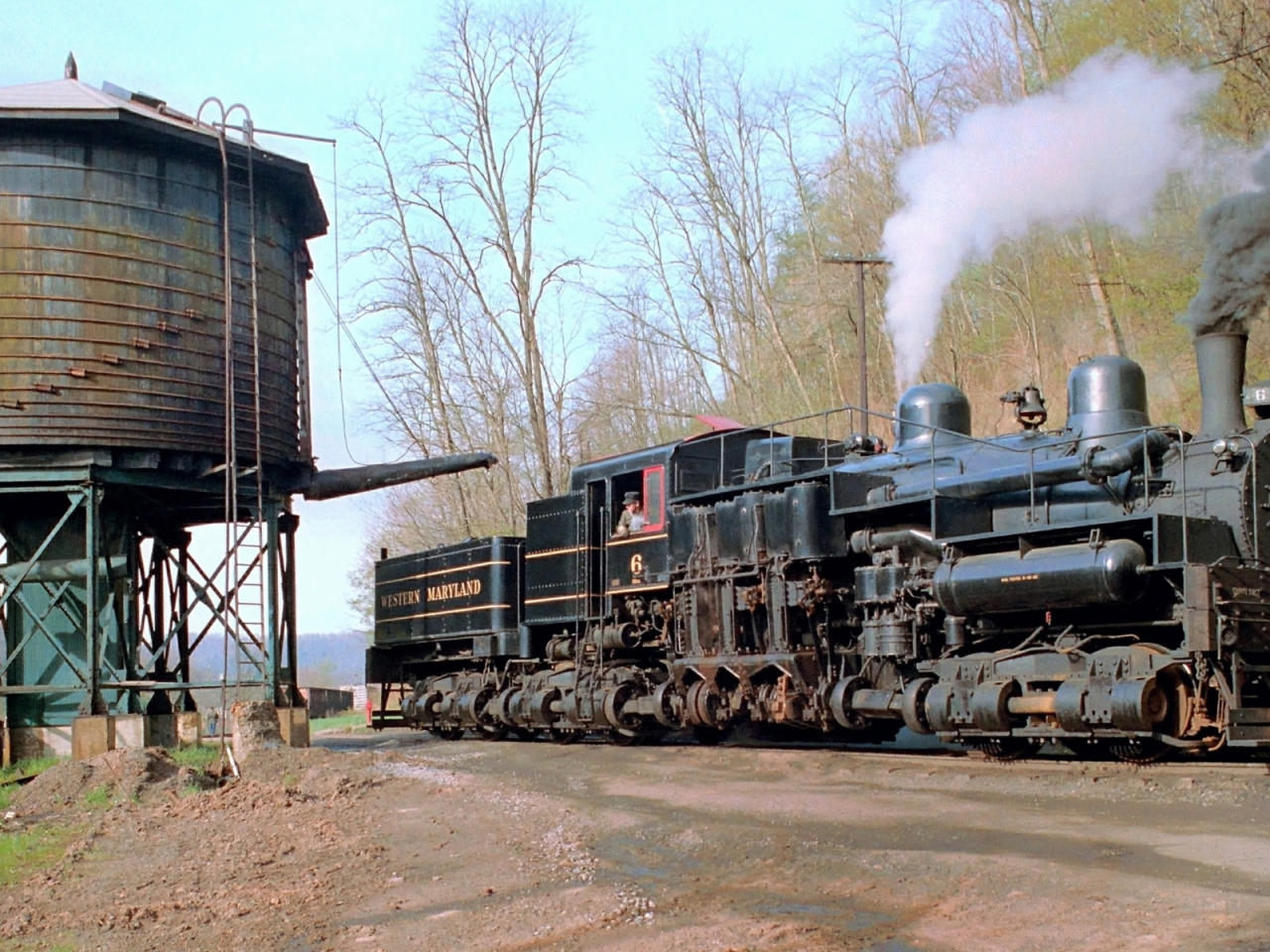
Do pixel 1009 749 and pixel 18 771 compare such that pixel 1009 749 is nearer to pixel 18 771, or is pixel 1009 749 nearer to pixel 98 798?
pixel 98 798

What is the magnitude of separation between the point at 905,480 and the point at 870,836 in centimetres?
619

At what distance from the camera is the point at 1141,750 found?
1159cm

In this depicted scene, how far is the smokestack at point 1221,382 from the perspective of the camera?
39.7 ft

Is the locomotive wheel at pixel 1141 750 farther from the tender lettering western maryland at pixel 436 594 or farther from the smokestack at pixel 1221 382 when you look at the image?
the tender lettering western maryland at pixel 436 594

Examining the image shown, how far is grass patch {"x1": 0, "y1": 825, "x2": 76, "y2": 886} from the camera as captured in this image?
991 centimetres

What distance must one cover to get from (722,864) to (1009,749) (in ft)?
17.4

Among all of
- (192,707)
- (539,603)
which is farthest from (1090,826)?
(192,707)

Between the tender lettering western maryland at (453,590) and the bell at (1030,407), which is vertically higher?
the bell at (1030,407)

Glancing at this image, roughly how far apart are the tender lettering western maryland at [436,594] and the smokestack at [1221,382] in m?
12.6

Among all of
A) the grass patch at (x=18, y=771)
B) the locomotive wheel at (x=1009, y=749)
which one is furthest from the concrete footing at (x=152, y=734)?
the locomotive wheel at (x=1009, y=749)

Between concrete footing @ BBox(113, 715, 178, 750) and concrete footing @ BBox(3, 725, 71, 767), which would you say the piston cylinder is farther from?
concrete footing @ BBox(3, 725, 71, 767)

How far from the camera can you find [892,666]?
47.0ft

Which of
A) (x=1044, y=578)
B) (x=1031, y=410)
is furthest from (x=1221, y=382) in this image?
(x=1044, y=578)

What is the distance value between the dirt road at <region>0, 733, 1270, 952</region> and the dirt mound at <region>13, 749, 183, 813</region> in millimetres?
987
